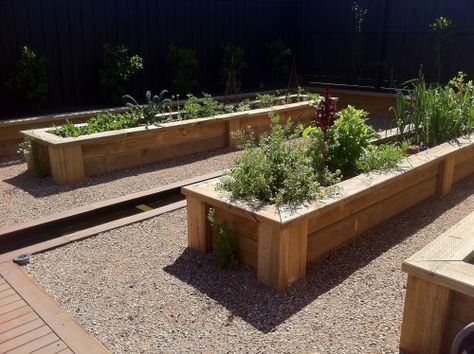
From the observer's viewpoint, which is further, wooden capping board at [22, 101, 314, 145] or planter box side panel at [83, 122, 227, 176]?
planter box side panel at [83, 122, 227, 176]

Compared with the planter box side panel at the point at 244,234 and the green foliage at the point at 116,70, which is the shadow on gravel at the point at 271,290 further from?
the green foliage at the point at 116,70

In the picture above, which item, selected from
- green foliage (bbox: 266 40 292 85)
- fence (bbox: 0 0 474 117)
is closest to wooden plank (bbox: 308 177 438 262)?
fence (bbox: 0 0 474 117)

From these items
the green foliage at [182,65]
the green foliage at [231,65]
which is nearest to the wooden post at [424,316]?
the green foliage at [182,65]

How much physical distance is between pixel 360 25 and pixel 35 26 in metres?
6.38

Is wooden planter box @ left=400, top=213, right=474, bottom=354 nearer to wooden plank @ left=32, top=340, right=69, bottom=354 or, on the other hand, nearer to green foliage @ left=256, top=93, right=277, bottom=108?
wooden plank @ left=32, top=340, right=69, bottom=354

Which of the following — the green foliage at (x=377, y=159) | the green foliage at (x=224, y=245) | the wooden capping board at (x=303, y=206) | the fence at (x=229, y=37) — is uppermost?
the fence at (x=229, y=37)

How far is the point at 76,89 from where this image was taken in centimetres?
777

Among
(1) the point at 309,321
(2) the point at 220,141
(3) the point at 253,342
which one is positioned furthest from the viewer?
(2) the point at 220,141

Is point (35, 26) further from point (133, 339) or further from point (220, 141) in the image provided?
point (133, 339)

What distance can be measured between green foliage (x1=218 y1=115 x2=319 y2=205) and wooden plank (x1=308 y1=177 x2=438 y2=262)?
307mm

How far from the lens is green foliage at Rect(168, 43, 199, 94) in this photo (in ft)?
27.8

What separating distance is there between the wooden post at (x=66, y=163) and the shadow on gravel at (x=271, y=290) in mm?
2036

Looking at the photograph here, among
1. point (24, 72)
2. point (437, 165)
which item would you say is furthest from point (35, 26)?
point (437, 165)

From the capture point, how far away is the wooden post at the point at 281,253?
2.71 meters
